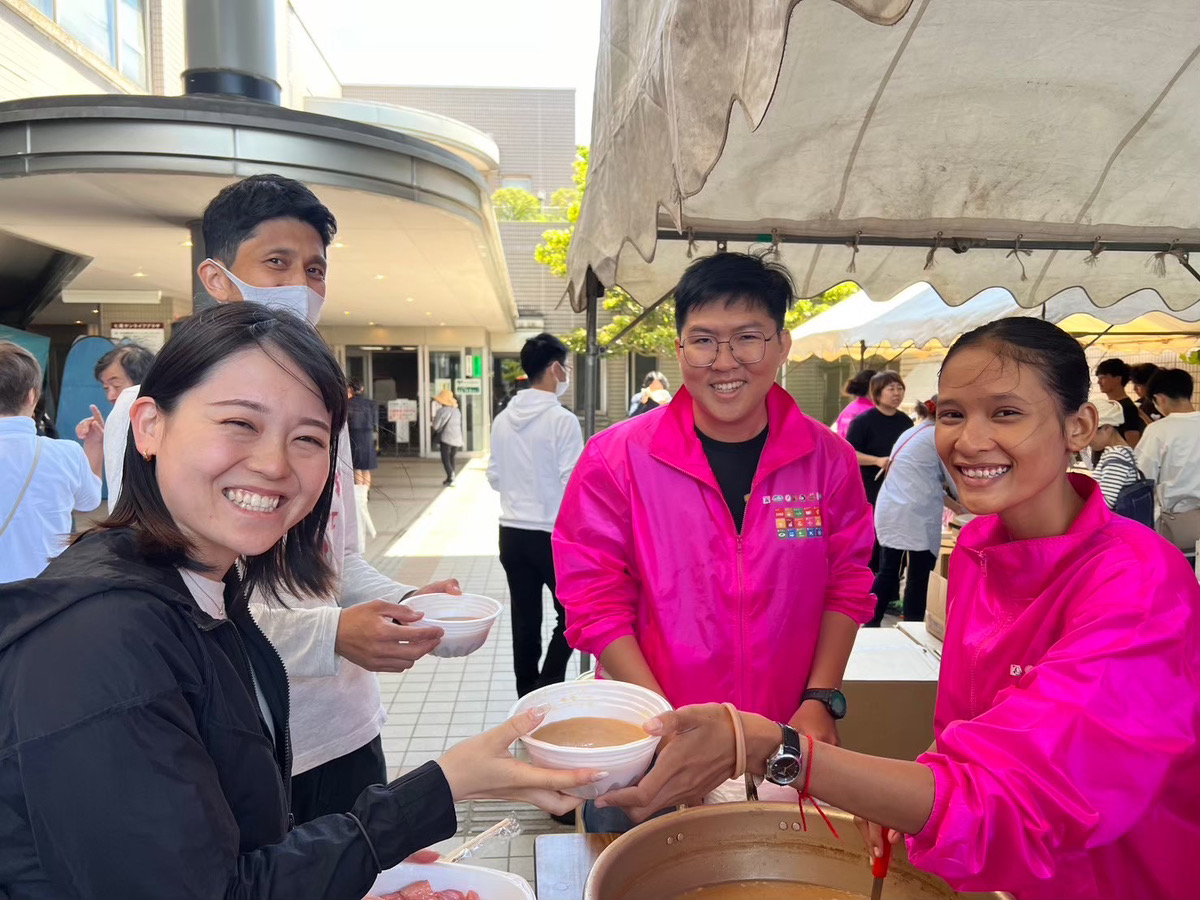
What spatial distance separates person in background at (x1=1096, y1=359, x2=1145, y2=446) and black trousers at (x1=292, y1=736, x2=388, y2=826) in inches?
315

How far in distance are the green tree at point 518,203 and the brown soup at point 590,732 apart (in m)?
41.0

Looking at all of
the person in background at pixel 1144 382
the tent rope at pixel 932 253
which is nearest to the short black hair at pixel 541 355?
the tent rope at pixel 932 253

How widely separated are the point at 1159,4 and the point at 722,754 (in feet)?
6.62

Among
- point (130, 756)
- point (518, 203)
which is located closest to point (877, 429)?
point (130, 756)

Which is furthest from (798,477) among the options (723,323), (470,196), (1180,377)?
(470,196)

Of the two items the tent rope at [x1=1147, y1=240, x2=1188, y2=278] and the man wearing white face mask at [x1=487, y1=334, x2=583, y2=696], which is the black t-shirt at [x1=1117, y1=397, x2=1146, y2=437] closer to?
the tent rope at [x1=1147, y1=240, x2=1188, y2=278]

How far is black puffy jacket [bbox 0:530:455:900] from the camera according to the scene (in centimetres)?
82

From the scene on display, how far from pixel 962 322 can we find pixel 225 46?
7.03 m

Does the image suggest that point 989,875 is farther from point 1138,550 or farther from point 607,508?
point 607,508

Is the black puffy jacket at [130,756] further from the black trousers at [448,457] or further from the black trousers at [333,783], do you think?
the black trousers at [448,457]

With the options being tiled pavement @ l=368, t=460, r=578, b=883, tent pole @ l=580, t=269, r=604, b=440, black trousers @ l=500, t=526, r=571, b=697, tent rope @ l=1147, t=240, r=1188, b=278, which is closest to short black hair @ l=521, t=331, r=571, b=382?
tent pole @ l=580, t=269, r=604, b=440

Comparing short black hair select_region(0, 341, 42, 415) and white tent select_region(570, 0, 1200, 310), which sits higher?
white tent select_region(570, 0, 1200, 310)

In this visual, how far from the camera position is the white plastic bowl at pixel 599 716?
4.00 feet

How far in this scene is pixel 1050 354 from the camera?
4.81 ft
